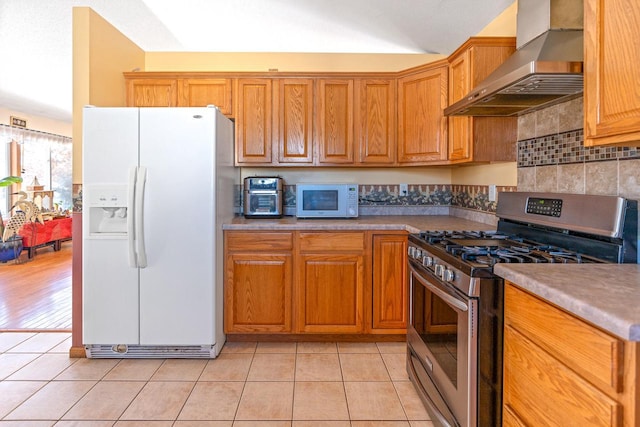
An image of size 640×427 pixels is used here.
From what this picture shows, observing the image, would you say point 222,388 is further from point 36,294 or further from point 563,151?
point 36,294

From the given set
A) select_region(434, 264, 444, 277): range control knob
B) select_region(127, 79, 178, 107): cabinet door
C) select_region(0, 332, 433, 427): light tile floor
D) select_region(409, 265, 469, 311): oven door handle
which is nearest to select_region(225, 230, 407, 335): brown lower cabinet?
select_region(0, 332, 433, 427): light tile floor

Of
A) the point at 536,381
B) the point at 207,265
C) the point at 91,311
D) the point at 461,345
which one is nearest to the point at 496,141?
the point at 461,345

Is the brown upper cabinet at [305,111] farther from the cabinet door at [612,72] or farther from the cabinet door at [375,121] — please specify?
the cabinet door at [612,72]

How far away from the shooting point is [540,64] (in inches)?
62.7

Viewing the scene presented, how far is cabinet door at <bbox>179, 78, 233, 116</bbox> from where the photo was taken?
127 inches

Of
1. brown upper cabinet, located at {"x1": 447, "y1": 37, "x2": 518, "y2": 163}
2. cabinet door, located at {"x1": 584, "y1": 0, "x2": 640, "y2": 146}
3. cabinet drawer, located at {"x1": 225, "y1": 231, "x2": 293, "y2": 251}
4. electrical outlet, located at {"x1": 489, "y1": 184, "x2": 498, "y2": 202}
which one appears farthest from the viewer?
cabinet drawer, located at {"x1": 225, "y1": 231, "x2": 293, "y2": 251}

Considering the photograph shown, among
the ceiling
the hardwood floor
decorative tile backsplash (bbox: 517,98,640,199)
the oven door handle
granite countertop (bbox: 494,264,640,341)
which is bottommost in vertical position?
the hardwood floor

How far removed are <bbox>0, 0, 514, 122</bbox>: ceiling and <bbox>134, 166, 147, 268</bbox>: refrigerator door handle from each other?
153cm

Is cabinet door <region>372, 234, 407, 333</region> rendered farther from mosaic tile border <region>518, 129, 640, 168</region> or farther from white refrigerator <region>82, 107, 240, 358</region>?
white refrigerator <region>82, 107, 240, 358</region>

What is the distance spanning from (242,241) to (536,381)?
→ 81.2 inches

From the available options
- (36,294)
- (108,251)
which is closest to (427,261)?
(108,251)

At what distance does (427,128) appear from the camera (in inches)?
120

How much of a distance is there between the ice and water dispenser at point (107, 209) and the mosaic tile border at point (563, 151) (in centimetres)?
247

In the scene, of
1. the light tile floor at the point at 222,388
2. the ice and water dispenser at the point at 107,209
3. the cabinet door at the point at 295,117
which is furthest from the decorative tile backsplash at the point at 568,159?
the ice and water dispenser at the point at 107,209
